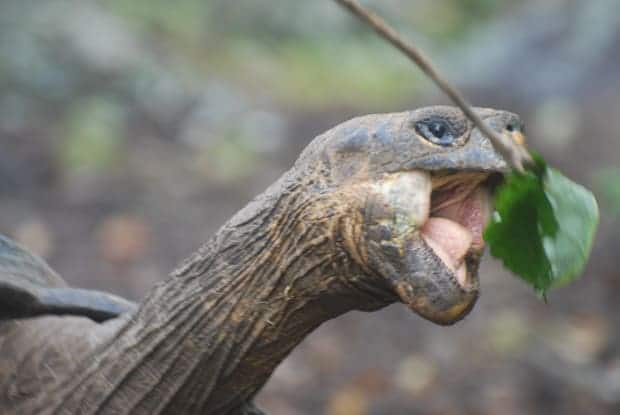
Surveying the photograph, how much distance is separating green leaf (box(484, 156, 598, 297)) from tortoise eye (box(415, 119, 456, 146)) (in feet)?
0.35

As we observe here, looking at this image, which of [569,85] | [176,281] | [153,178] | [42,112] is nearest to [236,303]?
[176,281]

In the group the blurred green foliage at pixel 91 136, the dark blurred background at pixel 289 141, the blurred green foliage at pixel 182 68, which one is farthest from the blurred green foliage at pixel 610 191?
the blurred green foliage at pixel 91 136

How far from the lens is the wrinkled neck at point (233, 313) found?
1.88 meters

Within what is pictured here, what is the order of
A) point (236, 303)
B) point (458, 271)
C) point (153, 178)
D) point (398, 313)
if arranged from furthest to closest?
point (153, 178) → point (398, 313) → point (236, 303) → point (458, 271)

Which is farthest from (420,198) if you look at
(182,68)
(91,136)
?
(182,68)

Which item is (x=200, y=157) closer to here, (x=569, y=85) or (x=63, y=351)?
(x=569, y=85)

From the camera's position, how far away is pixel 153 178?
259 inches

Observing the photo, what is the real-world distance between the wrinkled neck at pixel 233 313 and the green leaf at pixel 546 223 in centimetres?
23

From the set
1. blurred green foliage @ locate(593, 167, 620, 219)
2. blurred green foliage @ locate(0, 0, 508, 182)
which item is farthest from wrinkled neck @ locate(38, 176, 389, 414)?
blurred green foliage @ locate(0, 0, 508, 182)

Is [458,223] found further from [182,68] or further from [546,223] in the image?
[182,68]

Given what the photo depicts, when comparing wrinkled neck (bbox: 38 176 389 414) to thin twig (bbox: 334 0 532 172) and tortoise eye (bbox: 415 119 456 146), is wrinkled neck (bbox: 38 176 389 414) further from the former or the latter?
thin twig (bbox: 334 0 532 172)

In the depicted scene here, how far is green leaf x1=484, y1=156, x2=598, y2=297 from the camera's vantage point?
1.72 meters

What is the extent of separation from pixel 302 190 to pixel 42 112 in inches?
206

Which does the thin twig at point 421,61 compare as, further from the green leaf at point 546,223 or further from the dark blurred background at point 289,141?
the dark blurred background at point 289,141
